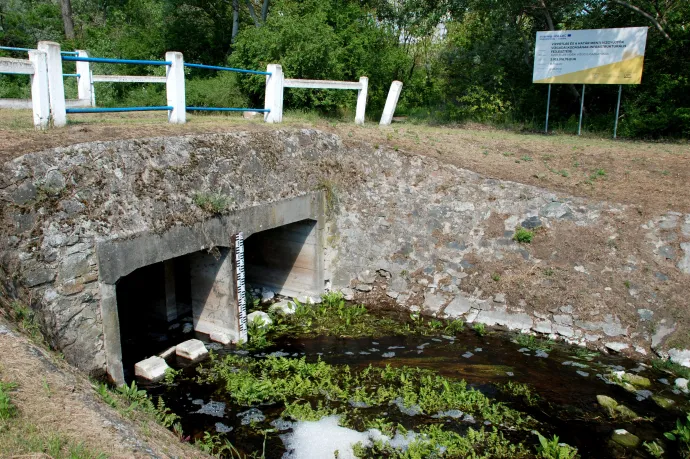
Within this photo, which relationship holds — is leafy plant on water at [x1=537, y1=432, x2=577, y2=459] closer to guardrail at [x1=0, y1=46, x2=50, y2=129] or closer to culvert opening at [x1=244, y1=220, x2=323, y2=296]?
culvert opening at [x1=244, y1=220, x2=323, y2=296]

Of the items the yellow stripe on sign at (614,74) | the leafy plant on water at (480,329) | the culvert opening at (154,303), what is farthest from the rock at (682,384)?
the yellow stripe on sign at (614,74)

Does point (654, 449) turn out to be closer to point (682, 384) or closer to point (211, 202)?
point (682, 384)

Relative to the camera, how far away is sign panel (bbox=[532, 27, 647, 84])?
1475 cm

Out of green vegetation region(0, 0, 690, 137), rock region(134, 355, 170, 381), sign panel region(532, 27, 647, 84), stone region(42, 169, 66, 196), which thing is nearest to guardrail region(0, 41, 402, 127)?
stone region(42, 169, 66, 196)

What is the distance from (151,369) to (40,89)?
13.9 ft

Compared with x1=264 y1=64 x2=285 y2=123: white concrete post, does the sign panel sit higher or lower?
higher

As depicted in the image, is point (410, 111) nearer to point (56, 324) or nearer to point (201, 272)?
point (201, 272)

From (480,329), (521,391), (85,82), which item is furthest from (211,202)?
(85,82)

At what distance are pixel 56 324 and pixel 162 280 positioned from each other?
3.90 meters

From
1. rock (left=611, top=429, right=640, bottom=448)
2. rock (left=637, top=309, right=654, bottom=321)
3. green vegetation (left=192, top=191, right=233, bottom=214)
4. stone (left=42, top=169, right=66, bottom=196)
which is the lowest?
rock (left=611, top=429, right=640, bottom=448)

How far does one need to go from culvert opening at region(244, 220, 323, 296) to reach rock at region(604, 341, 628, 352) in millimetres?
5271

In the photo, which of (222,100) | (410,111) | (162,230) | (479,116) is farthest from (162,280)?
(410,111)

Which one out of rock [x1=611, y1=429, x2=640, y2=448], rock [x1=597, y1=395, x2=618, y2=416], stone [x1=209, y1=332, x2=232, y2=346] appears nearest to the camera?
rock [x1=611, y1=429, x2=640, y2=448]

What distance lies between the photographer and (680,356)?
332 inches
